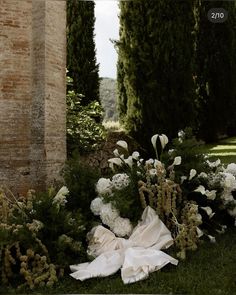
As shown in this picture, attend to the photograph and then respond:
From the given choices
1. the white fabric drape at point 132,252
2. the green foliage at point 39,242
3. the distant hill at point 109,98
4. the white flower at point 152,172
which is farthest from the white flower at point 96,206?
the distant hill at point 109,98

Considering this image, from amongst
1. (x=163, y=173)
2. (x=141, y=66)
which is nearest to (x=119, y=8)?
(x=141, y=66)

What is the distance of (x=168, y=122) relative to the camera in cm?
1075

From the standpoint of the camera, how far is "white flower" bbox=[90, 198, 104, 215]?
18.1 feet

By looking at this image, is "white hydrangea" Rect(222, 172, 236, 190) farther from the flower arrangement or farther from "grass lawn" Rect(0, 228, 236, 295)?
"grass lawn" Rect(0, 228, 236, 295)

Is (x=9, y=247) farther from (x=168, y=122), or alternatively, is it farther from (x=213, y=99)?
(x=213, y=99)

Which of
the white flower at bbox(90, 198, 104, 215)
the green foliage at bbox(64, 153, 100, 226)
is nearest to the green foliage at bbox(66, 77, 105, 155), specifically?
the green foliage at bbox(64, 153, 100, 226)

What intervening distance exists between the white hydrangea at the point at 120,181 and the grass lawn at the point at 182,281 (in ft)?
3.59

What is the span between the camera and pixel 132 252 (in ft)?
15.9

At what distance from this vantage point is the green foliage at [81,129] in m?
9.75

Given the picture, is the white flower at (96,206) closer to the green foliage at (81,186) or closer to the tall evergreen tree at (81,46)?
the green foliage at (81,186)

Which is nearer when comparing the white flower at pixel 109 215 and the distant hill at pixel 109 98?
the white flower at pixel 109 215

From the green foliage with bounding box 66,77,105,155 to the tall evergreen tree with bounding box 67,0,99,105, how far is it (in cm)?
205

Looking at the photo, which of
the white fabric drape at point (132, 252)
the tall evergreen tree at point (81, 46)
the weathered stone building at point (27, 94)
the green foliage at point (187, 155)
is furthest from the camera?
the tall evergreen tree at point (81, 46)

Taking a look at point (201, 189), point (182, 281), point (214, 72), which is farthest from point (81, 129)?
point (214, 72)
